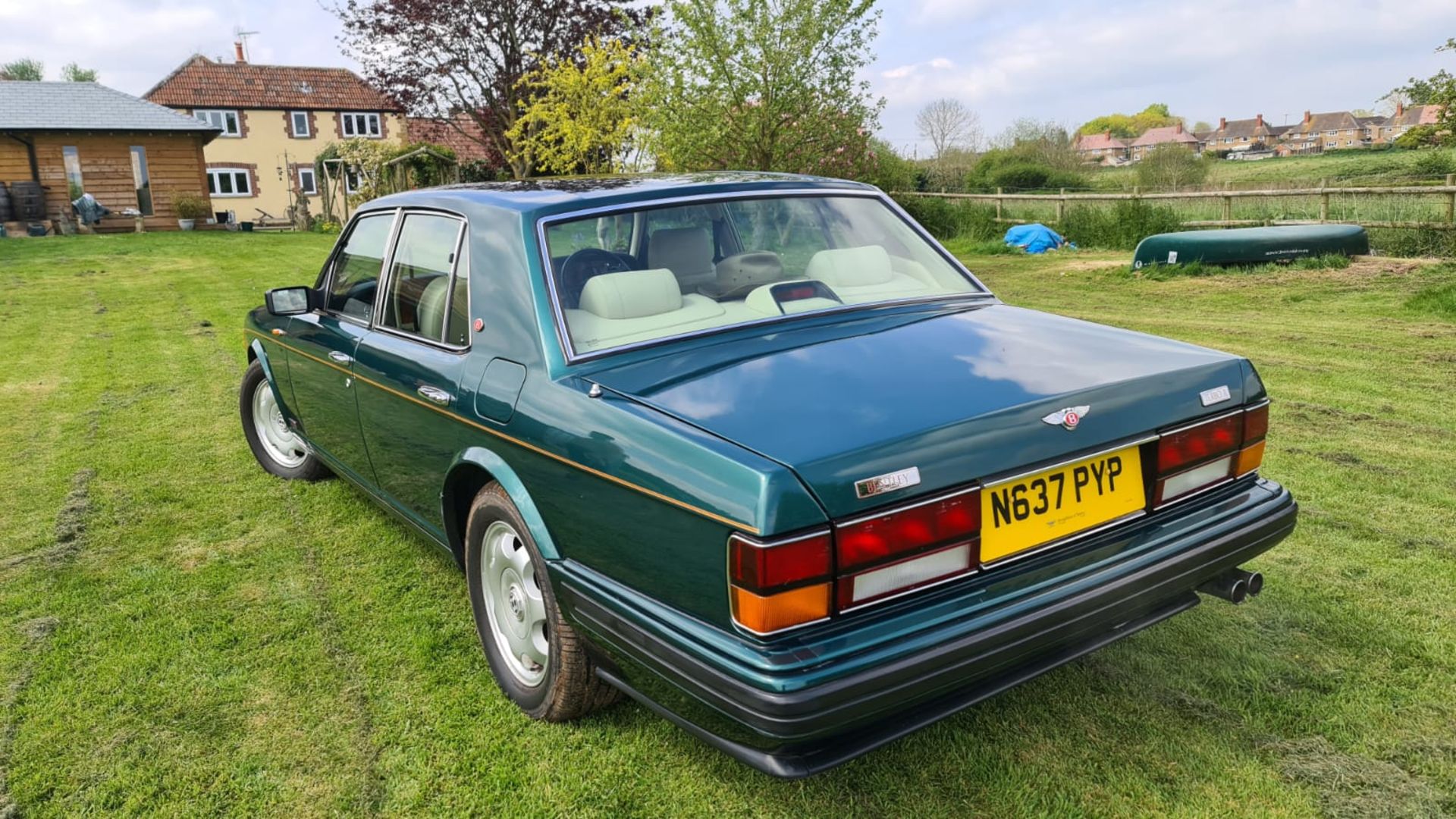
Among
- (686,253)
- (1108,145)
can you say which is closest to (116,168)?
Result: (686,253)

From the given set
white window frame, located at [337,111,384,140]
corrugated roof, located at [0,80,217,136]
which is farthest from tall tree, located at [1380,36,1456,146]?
white window frame, located at [337,111,384,140]

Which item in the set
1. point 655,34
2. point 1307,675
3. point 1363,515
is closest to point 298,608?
point 1307,675

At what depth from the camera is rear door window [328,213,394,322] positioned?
379cm

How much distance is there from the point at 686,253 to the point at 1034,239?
16.1 metres

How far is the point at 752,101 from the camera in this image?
13.1 m

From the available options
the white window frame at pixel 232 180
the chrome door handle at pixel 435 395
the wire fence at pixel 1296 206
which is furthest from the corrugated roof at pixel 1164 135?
the chrome door handle at pixel 435 395

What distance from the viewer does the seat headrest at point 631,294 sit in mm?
2746

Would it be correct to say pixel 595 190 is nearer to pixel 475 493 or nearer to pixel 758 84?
pixel 475 493

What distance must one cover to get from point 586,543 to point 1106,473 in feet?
4.28

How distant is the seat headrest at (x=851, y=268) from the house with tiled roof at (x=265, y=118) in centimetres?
4189

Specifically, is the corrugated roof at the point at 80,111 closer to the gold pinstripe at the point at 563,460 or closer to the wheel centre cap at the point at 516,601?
the gold pinstripe at the point at 563,460

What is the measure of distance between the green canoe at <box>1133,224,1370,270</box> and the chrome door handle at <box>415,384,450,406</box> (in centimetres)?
1259

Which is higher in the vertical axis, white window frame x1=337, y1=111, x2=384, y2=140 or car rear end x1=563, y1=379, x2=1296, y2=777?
white window frame x1=337, y1=111, x2=384, y2=140

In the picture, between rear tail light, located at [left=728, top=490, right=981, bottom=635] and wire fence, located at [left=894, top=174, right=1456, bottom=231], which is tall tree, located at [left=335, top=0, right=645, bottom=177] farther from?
rear tail light, located at [left=728, top=490, right=981, bottom=635]
